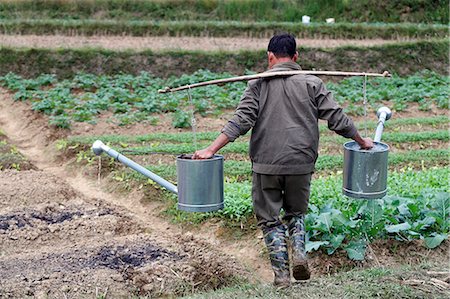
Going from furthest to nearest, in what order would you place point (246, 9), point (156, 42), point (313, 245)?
point (246, 9) < point (156, 42) < point (313, 245)

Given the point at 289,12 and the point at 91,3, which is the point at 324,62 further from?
the point at 91,3

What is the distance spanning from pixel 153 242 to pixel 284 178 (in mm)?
1891

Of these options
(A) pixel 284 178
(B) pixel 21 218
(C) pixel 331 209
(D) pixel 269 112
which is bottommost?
(B) pixel 21 218

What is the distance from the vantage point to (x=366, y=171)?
4.86 m

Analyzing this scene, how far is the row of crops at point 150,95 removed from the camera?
37.1ft

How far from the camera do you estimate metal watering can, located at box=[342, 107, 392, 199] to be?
4.84m

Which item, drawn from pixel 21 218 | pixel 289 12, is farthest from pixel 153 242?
pixel 289 12

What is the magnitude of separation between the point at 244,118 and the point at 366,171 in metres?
0.98

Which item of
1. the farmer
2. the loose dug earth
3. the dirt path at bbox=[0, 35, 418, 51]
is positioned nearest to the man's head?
the farmer

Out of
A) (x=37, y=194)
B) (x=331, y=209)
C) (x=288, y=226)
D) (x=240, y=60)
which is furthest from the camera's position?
(x=240, y=60)

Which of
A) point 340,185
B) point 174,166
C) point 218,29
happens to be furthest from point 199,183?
point 218,29

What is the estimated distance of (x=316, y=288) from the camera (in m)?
4.73

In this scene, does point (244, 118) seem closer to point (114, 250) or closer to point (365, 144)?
point (365, 144)

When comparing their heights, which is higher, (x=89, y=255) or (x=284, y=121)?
(x=284, y=121)
